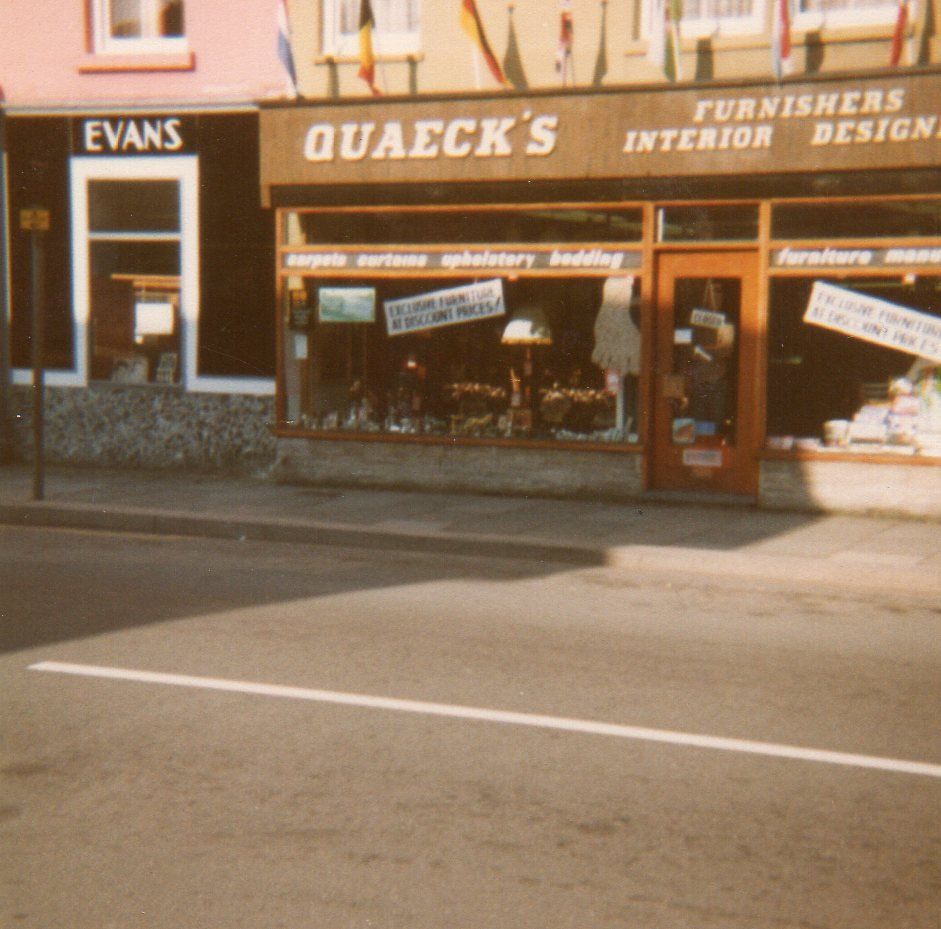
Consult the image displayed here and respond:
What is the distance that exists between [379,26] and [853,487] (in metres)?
6.66

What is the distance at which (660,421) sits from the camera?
13.7m

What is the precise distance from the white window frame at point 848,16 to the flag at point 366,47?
161 inches

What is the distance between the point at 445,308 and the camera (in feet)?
47.5

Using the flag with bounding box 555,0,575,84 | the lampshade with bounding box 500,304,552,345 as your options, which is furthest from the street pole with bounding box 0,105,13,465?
the flag with bounding box 555,0,575,84

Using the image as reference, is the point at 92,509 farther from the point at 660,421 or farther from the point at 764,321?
the point at 764,321

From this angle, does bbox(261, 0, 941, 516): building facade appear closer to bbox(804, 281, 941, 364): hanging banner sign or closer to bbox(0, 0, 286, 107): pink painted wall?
bbox(804, 281, 941, 364): hanging banner sign

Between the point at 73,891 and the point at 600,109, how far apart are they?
10.4 metres

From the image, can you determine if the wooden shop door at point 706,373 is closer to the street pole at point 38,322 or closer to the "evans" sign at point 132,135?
the "evans" sign at point 132,135

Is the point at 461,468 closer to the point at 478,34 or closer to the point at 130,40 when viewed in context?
the point at 478,34

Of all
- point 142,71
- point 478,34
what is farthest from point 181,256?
point 478,34

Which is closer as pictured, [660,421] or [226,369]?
[660,421]

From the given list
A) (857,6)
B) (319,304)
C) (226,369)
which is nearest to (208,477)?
(226,369)

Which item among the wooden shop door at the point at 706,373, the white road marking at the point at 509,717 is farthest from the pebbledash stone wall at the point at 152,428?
the white road marking at the point at 509,717

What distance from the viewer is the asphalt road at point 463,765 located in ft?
13.8
